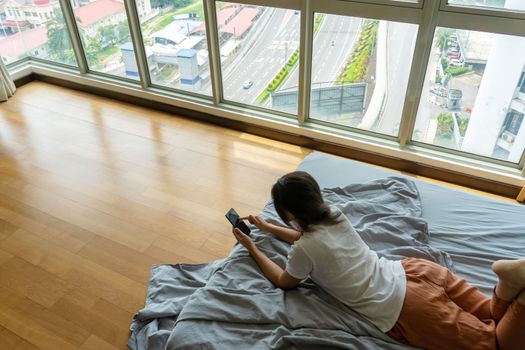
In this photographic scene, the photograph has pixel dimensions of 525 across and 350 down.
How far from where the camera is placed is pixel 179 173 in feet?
8.63

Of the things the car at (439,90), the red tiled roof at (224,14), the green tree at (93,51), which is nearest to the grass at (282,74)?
the red tiled roof at (224,14)

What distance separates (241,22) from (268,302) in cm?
199

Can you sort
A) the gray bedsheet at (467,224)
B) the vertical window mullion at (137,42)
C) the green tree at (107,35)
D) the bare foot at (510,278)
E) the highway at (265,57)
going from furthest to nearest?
the green tree at (107,35), the vertical window mullion at (137,42), the highway at (265,57), the gray bedsheet at (467,224), the bare foot at (510,278)

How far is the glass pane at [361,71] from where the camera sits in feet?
7.88

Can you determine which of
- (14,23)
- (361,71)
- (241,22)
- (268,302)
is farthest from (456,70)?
(14,23)

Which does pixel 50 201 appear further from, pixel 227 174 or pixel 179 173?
pixel 227 174

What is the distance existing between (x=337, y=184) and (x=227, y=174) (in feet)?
2.57

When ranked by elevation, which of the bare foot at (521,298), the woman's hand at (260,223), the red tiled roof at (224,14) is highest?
the red tiled roof at (224,14)

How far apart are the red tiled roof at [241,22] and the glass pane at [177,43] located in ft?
0.62

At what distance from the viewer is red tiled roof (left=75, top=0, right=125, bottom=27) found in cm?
322

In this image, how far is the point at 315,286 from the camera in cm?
155

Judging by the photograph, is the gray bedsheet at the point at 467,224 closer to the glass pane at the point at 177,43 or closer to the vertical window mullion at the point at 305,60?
the vertical window mullion at the point at 305,60

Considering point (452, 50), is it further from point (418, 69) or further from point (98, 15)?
point (98, 15)

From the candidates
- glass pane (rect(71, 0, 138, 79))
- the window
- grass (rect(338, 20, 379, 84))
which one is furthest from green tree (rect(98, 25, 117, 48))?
the window
